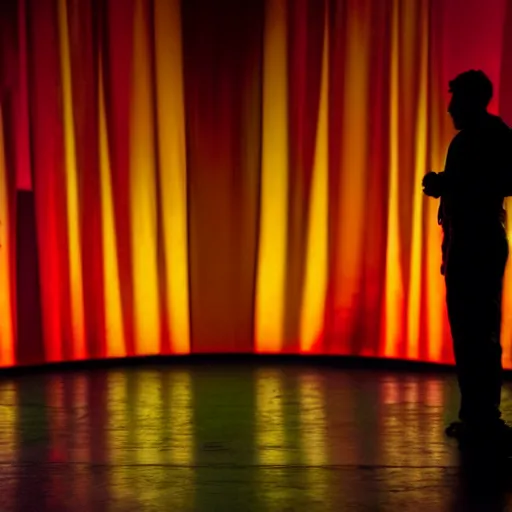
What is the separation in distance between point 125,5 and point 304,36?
0.90m

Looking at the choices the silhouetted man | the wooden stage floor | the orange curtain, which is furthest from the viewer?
the orange curtain

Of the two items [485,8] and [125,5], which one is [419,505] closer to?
[485,8]

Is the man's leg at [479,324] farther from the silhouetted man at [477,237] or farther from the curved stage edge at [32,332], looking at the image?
the curved stage edge at [32,332]

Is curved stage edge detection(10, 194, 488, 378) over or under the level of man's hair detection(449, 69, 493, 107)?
under

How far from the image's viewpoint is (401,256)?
4434mm

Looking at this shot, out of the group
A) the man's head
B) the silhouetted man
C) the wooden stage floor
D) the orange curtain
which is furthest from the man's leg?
the orange curtain

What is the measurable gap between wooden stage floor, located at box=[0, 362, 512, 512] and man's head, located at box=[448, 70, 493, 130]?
43.7 inches

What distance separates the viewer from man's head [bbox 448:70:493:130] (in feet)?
9.75

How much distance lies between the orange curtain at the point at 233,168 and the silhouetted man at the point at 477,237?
120 centimetres

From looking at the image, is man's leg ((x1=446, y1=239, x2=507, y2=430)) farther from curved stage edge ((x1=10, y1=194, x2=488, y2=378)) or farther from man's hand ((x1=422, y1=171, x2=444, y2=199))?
curved stage edge ((x1=10, y1=194, x2=488, y2=378))

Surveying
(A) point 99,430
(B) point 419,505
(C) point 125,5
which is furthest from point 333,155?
(B) point 419,505

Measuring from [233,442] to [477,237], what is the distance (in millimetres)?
1089

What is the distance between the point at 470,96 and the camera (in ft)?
9.76

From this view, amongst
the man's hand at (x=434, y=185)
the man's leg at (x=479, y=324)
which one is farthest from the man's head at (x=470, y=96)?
the man's leg at (x=479, y=324)
